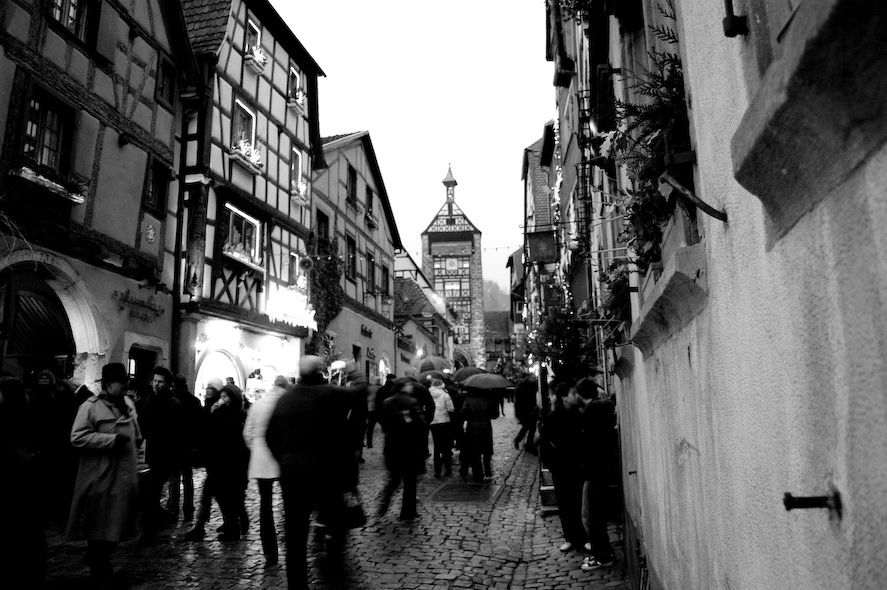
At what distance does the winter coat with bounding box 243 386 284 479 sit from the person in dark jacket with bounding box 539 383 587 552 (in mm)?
2771

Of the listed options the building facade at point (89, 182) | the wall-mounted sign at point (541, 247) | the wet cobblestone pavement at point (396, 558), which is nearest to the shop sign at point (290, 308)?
the building facade at point (89, 182)

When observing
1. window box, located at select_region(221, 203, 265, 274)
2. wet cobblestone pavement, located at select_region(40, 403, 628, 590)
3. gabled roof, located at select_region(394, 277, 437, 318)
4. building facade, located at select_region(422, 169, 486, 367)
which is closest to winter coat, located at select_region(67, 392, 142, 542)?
wet cobblestone pavement, located at select_region(40, 403, 628, 590)

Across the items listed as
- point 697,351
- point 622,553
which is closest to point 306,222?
point 622,553

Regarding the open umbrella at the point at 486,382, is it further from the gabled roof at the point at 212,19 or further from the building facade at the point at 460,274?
the building facade at the point at 460,274

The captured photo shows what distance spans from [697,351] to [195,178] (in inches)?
540

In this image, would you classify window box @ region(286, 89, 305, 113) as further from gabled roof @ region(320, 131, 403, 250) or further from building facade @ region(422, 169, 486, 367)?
building facade @ region(422, 169, 486, 367)

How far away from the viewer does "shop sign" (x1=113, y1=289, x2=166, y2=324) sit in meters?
12.2

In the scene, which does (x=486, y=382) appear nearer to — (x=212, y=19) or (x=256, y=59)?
(x=256, y=59)

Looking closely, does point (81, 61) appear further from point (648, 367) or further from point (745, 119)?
point (745, 119)

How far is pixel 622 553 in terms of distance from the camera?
272 inches

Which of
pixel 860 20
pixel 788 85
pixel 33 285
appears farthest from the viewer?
pixel 33 285

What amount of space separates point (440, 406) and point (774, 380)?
9.86m

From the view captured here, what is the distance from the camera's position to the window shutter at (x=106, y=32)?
38.3 feet

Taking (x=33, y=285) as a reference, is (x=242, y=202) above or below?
above
